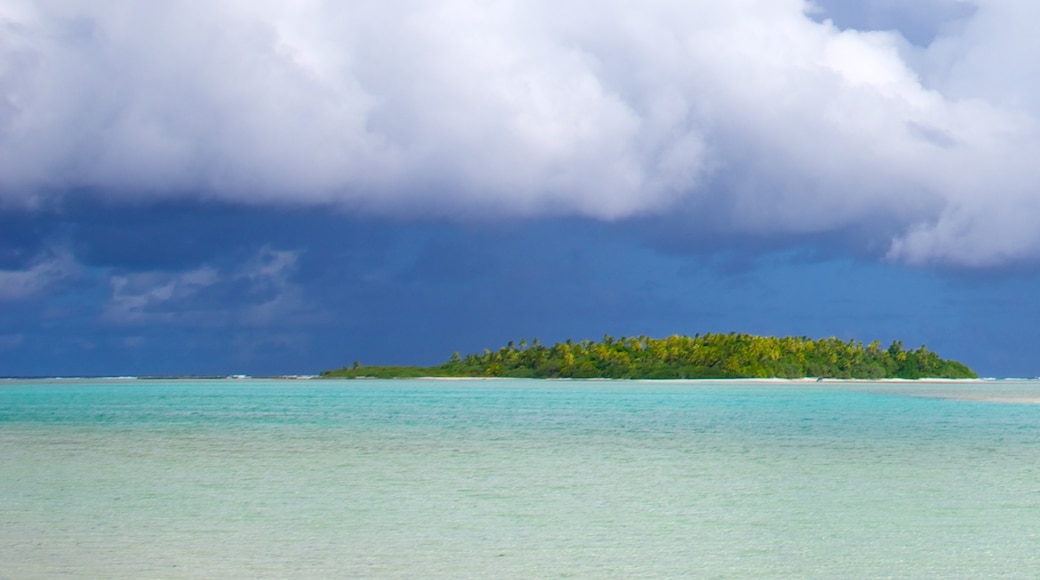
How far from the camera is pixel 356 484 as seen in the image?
28.3 metres

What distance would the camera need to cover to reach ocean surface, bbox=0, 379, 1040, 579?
17688 mm

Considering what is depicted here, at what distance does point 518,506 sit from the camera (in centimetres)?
2428

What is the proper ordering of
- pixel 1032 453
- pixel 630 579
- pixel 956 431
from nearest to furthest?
pixel 630 579 < pixel 1032 453 < pixel 956 431

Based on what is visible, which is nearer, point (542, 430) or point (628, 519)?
point (628, 519)

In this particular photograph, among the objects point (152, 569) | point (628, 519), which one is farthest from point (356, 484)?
point (152, 569)

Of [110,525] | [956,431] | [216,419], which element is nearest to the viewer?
[110,525]

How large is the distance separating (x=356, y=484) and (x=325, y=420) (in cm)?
3546

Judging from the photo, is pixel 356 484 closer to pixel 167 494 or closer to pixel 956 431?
pixel 167 494

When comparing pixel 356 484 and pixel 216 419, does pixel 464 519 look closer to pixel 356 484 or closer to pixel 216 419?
pixel 356 484

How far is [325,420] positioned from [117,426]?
1219 centimetres

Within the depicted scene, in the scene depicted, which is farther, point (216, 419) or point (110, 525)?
point (216, 419)

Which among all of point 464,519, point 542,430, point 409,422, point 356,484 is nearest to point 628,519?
point 464,519

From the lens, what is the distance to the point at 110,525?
21156mm

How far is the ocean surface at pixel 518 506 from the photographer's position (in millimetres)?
17688
